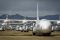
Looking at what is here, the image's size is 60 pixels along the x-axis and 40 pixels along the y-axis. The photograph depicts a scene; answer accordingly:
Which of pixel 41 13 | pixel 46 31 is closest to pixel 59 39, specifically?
pixel 46 31

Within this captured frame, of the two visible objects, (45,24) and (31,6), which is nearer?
(45,24)

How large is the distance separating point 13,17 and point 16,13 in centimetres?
6

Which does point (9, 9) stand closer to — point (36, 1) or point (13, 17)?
point (13, 17)

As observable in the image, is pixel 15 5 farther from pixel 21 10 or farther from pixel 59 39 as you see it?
pixel 59 39

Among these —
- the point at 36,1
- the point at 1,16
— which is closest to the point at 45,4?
the point at 36,1

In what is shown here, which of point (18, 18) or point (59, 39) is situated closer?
point (59, 39)

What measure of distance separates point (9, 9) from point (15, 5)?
0.28ft

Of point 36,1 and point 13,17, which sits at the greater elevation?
point 36,1

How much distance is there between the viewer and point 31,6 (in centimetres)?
176

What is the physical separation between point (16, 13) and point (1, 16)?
0.18m

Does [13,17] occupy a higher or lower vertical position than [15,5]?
lower

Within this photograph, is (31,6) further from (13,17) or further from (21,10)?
(13,17)

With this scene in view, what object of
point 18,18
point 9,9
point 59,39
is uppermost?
point 9,9

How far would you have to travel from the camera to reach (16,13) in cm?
176
